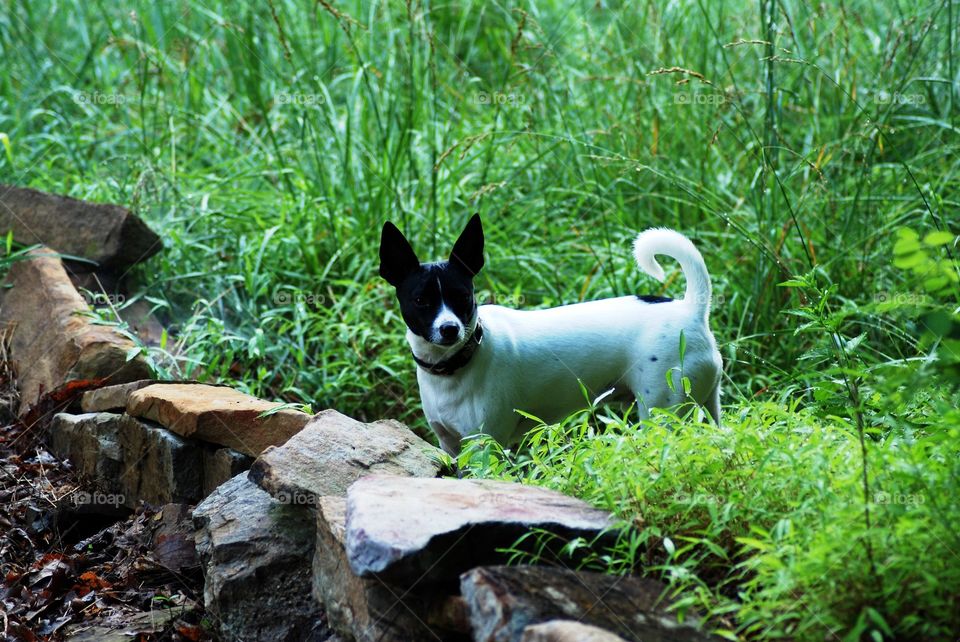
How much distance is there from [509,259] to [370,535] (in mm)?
3211

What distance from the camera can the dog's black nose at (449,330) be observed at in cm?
355

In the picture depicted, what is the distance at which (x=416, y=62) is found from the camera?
22.8 feet

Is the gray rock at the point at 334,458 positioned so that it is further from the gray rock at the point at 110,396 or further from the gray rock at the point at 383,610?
the gray rock at the point at 110,396

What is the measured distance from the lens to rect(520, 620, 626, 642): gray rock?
2.04 m

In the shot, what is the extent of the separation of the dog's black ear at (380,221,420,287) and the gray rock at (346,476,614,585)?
116cm

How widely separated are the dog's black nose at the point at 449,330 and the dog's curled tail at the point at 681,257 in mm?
779

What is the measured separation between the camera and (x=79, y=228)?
5191 mm

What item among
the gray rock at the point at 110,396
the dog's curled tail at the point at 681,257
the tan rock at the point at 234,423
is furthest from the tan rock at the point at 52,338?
the dog's curled tail at the point at 681,257

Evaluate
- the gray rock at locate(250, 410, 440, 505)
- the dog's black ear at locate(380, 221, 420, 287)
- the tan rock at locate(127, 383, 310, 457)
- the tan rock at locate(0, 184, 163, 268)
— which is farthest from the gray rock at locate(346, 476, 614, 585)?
the tan rock at locate(0, 184, 163, 268)

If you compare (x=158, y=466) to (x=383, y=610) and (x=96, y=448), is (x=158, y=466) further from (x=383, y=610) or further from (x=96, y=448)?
(x=383, y=610)

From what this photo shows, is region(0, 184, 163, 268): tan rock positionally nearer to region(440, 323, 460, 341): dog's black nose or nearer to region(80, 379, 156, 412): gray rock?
region(80, 379, 156, 412): gray rock

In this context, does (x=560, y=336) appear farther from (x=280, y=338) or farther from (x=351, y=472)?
(x=280, y=338)

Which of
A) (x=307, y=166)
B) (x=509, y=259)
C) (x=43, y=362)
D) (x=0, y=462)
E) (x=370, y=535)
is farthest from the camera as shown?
(x=307, y=166)

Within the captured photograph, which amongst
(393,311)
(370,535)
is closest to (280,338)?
(393,311)
